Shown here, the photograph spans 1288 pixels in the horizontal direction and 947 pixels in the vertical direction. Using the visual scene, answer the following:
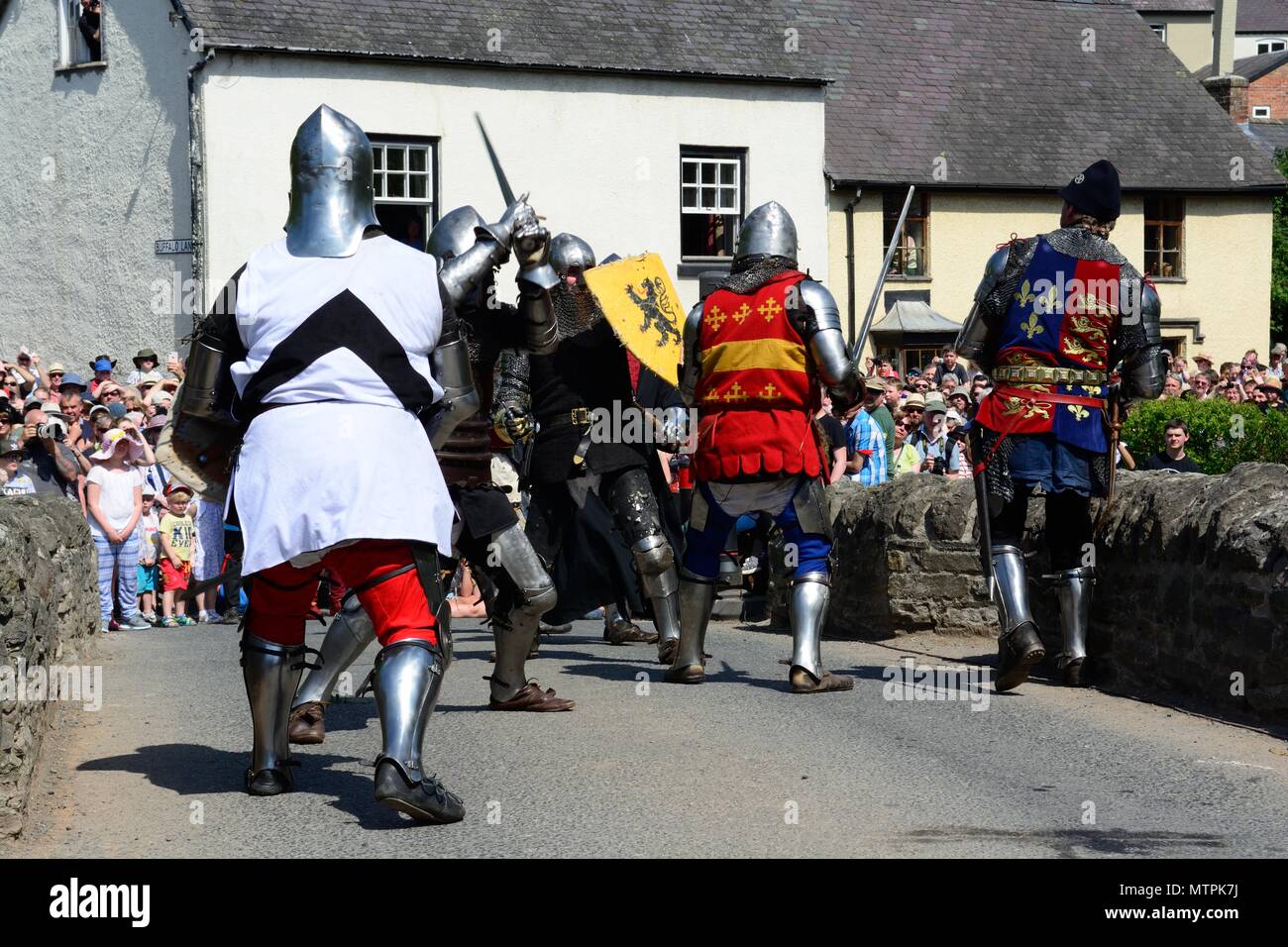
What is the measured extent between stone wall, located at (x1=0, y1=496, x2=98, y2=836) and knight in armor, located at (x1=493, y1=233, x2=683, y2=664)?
236cm

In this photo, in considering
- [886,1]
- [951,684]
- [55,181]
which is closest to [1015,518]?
[951,684]

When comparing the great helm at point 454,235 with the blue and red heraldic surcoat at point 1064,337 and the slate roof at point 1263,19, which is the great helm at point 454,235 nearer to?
the blue and red heraldic surcoat at point 1064,337

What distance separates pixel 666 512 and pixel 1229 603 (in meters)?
3.54

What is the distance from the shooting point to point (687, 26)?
88.4ft

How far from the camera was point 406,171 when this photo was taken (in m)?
25.2

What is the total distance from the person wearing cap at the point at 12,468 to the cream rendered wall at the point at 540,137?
1057 cm

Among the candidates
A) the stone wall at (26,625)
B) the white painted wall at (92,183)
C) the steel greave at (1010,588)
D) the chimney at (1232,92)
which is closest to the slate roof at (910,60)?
the white painted wall at (92,183)

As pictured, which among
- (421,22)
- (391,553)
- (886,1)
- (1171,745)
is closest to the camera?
(391,553)

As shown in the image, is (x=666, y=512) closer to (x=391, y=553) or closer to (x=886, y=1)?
(x=391, y=553)

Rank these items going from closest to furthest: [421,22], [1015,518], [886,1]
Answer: [1015,518]
[421,22]
[886,1]

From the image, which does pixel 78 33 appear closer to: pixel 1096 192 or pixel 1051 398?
pixel 1096 192

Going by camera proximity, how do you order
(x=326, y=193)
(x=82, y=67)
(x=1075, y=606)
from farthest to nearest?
1. (x=82, y=67)
2. (x=1075, y=606)
3. (x=326, y=193)

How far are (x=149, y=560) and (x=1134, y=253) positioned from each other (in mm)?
22659

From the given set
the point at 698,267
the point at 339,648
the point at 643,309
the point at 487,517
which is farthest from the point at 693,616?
the point at 698,267
